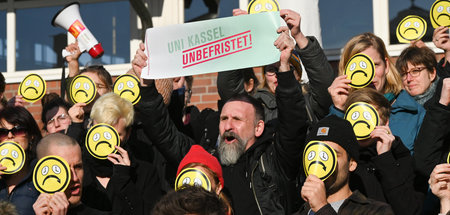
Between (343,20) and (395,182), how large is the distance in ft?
13.9

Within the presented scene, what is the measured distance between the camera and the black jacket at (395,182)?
5.22 meters

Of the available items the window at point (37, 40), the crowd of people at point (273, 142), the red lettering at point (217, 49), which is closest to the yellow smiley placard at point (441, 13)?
the crowd of people at point (273, 142)

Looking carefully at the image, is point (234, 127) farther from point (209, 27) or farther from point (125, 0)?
point (125, 0)

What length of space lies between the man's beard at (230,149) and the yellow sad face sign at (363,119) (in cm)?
92

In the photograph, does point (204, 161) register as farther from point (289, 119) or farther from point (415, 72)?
point (415, 72)

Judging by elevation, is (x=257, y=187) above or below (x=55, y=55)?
below

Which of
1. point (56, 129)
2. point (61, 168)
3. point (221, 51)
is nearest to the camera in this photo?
point (61, 168)

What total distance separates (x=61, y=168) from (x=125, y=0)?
16.4 feet

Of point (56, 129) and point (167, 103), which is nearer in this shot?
point (167, 103)

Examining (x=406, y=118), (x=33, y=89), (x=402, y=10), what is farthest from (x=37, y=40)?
(x=406, y=118)

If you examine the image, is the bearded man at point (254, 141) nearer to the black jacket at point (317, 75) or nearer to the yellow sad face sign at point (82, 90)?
the black jacket at point (317, 75)

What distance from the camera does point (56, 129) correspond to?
739 centimetres

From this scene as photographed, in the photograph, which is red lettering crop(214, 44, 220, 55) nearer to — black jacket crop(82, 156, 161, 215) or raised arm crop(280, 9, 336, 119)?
raised arm crop(280, 9, 336, 119)

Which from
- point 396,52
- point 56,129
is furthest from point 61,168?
point 396,52
